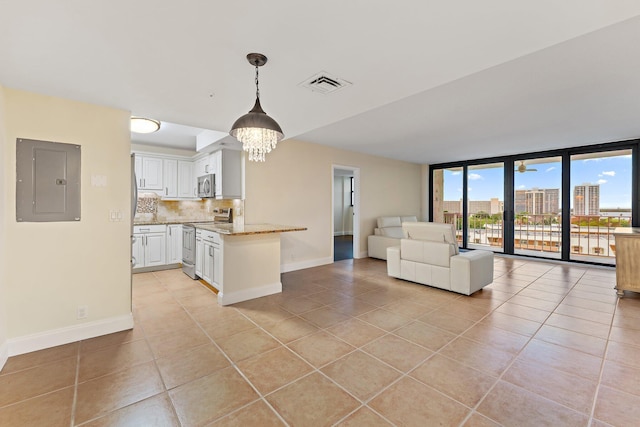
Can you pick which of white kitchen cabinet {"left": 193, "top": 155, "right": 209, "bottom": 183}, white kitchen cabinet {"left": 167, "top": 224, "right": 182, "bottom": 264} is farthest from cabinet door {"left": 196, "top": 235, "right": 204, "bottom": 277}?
white kitchen cabinet {"left": 193, "top": 155, "right": 209, "bottom": 183}

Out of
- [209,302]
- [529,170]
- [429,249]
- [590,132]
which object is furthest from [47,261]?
[529,170]

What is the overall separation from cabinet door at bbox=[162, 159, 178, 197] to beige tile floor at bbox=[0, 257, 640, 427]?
2702mm

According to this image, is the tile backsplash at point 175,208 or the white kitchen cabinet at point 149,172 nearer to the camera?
the white kitchen cabinet at point 149,172

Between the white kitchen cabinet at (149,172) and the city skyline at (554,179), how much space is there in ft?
24.1

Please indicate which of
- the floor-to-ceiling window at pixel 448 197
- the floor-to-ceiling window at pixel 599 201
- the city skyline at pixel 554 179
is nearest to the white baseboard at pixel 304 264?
the floor-to-ceiling window at pixel 448 197

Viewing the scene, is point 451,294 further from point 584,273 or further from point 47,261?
point 47,261

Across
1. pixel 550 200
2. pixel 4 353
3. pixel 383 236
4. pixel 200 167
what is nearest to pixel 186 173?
pixel 200 167

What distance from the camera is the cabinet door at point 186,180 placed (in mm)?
5770

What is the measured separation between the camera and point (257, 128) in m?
2.18

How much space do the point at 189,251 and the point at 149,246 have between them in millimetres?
983

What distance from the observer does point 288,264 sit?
17.2 feet

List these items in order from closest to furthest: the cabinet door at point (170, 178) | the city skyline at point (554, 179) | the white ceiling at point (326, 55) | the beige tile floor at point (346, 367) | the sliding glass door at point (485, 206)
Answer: the white ceiling at point (326, 55) → the beige tile floor at point (346, 367) → the city skyline at point (554, 179) → the cabinet door at point (170, 178) → the sliding glass door at point (485, 206)

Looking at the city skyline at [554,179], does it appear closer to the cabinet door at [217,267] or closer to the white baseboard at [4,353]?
the cabinet door at [217,267]

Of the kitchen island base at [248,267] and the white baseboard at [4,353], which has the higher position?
the kitchen island base at [248,267]
